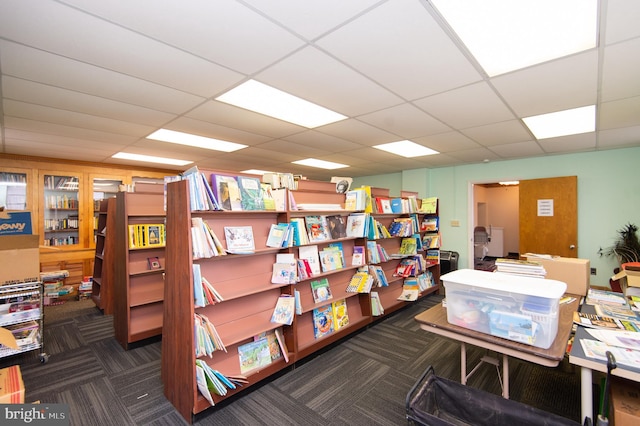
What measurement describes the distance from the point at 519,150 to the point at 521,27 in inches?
146

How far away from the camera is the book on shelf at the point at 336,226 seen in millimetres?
3396

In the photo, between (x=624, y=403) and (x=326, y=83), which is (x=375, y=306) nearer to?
(x=624, y=403)

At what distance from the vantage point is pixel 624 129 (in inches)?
138

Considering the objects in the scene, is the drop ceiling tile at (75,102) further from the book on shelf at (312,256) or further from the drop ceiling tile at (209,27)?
the book on shelf at (312,256)

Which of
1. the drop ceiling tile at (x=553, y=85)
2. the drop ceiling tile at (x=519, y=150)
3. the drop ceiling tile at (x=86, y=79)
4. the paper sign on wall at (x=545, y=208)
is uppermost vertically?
the drop ceiling tile at (x=86, y=79)

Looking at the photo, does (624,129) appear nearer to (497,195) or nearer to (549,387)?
(549,387)

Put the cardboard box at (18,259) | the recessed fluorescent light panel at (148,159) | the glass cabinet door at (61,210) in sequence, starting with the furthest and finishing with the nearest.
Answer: the glass cabinet door at (61,210) < the recessed fluorescent light panel at (148,159) < the cardboard box at (18,259)

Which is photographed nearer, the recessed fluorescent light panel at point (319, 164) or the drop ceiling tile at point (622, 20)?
the drop ceiling tile at point (622, 20)

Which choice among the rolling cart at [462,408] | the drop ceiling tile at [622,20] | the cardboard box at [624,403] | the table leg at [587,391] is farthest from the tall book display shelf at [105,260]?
the drop ceiling tile at [622,20]

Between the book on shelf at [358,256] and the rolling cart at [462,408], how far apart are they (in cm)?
178

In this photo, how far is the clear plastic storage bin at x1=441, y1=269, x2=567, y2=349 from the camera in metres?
1.65

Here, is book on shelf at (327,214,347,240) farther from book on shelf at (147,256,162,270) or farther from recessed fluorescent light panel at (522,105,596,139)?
recessed fluorescent light panel at (522,105,596,139)

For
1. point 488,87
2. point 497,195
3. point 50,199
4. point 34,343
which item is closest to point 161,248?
point 34,343

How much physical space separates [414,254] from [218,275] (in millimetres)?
Answer: 3056
